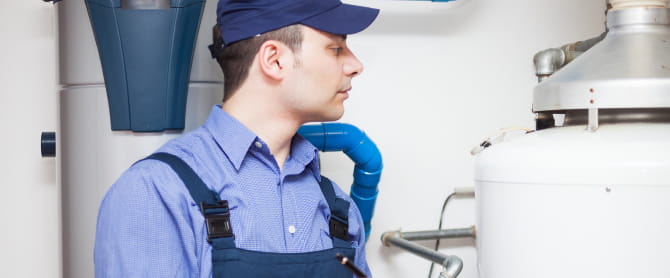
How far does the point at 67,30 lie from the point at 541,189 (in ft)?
2.92

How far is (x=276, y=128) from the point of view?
124cm

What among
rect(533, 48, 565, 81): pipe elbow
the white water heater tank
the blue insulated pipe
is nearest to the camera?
the white water heater tank

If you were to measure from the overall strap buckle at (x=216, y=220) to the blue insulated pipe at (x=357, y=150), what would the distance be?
455 mm

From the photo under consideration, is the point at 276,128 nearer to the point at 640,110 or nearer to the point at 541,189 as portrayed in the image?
the point at 541,189

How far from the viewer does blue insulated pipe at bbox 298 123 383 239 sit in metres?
1.52

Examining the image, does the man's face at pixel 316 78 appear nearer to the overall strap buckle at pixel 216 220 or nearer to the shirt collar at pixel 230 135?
the shirt collar at pixel 230 135

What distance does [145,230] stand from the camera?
1.03 meters

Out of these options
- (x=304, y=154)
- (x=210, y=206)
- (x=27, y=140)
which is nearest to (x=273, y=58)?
(x=304, y=154)

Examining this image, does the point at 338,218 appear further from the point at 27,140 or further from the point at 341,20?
the point at 27,140

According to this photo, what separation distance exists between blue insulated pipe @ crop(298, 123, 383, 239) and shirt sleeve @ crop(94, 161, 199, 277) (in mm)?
494

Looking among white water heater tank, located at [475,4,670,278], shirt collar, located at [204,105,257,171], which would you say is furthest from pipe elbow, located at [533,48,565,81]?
shirt collar, located at [204,105,257,171]

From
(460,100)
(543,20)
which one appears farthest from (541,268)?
(543,20)

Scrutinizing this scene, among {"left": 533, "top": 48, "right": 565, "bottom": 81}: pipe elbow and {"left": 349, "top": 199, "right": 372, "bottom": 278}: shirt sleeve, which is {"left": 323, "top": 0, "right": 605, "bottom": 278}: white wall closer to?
{"left": 533, "top": 48, "right": 565, "bottom": 81}: pipe elbow

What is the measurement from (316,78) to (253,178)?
21 cm
